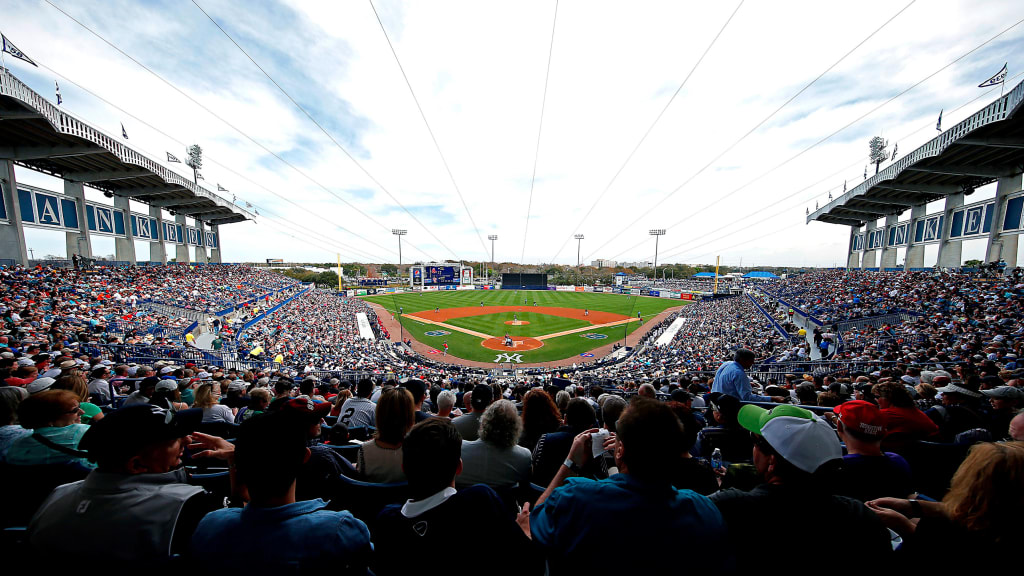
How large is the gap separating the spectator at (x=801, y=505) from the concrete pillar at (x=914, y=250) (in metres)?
44.0

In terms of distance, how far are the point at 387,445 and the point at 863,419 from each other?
13.0ft

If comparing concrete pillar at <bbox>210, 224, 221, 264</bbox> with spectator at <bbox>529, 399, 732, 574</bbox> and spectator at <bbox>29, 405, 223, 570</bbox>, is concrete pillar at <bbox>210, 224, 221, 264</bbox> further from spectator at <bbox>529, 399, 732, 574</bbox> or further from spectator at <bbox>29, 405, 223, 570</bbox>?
spectator at <bbox>529, 399, 732, 574</bbox>

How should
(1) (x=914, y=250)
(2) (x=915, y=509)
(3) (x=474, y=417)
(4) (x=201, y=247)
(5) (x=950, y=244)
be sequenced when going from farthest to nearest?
1. (4) (x=201, y=247)
2. (1) (x=914, y=250)
3. (5) (x=950, y=244)
4. (3) (x=474, y=417)
5. (2) (x=915, y=509)

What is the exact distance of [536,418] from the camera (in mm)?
3875

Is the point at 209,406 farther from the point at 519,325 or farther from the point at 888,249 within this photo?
the point at 888,249

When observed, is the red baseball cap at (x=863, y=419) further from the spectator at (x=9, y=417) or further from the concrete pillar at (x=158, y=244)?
the concrete pillar at (x=158, y=244)

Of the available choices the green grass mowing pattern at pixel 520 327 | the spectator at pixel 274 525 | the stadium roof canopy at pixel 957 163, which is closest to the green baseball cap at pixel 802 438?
the spectator at pixel 274 525

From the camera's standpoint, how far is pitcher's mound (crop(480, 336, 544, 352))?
28862 millimetres

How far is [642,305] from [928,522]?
58.8 metres

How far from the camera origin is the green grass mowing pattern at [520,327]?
35.6 m

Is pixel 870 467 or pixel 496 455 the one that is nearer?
pixel 870 467

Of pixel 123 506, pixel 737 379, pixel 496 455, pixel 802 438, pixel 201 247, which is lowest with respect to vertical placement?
pixel 737 379

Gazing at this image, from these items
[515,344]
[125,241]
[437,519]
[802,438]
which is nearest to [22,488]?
[437,519]

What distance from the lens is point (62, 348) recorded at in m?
10.1
